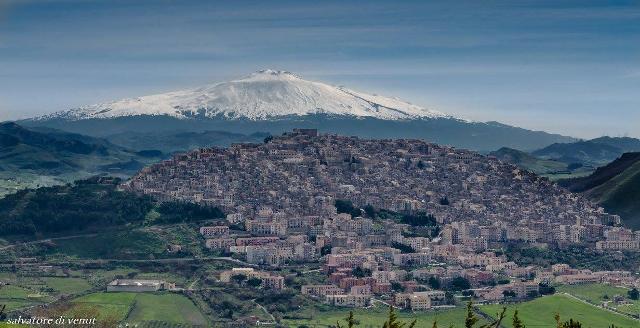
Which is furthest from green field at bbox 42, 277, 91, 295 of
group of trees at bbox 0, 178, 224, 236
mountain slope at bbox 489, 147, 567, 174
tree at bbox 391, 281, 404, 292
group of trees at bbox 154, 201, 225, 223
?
mountain slope at bbox 489, 147, 567, 174

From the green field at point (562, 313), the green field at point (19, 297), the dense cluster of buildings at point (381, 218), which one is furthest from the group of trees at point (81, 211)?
the green field at point (562, 313)

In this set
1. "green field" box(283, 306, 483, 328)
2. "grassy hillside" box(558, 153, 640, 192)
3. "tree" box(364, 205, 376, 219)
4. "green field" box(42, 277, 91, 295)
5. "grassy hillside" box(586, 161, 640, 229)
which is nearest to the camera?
"green field" box(283, 306, 483, 328)

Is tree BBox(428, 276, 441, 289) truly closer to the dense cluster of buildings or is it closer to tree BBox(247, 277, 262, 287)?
the dense cluster of buildings

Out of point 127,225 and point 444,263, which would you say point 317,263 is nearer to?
point 444,263

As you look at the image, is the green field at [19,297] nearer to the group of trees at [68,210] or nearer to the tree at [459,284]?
the group of trees at [68,210]

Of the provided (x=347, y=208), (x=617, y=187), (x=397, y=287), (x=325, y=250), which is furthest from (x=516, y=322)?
(x=617, y=187)

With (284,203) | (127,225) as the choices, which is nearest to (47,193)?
(127,225)
